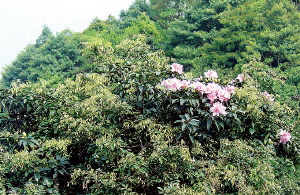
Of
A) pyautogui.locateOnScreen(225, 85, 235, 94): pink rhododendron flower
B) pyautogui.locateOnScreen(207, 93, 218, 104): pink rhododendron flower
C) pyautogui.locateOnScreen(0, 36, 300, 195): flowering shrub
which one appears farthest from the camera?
pyautogui.locateOnScreen(225, 85, 235, 94): pink rhododendron flower

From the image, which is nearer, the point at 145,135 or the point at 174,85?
the point at 174,85

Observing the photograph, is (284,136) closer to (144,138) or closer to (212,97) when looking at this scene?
(212,97)

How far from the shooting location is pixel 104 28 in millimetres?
23547

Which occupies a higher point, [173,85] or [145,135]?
[173,85]

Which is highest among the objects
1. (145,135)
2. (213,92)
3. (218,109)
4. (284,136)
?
(213,92)

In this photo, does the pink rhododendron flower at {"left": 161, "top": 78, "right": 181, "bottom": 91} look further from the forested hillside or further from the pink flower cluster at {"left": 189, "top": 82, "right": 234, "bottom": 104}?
the pink flower cluster at {"left": 189, "top": 82, "right": 234, "bottom": 104}

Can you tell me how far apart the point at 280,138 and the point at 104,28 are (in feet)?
73.3

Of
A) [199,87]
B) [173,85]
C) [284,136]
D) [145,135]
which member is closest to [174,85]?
[173,85]

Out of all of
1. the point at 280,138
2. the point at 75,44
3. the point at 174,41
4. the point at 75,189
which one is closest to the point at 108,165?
the point at 75,189

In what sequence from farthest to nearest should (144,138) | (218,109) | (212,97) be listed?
1. (144,138)
2. (212,97)
3. (218,109)

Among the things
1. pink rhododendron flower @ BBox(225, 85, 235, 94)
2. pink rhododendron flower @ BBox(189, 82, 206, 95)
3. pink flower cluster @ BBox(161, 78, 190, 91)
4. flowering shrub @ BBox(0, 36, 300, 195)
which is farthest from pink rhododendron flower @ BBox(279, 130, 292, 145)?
pink flower cluster @ BBox(161, 78, 190, 91)

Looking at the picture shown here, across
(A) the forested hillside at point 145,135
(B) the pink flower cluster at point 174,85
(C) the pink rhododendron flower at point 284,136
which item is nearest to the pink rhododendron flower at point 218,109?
(A) the forested hillside at point 145,135

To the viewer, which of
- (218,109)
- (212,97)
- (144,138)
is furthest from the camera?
(144,138)

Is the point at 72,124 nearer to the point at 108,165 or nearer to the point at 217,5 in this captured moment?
the point at 108,165
